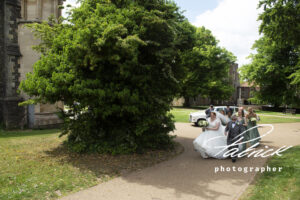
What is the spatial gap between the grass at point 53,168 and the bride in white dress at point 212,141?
1241 millimetres

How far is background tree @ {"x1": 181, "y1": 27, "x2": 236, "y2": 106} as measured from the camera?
39.0 meters

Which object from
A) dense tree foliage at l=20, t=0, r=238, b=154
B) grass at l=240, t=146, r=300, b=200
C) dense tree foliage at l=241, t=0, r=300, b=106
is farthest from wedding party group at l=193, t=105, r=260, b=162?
dense tree foliage at l=241, t=0, r=300, b=106

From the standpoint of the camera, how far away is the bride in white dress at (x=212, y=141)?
27.5ft

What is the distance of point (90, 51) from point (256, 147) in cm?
838

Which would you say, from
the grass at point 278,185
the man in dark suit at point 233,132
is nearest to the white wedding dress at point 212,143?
the man in dark suit at point 233,132

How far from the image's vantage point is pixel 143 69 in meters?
8.34

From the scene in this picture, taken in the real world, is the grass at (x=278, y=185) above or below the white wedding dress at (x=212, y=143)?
below

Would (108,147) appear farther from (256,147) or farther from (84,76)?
(256,147)

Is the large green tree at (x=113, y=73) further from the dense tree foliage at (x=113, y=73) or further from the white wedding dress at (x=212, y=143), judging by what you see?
the white wedding dress at (x=212, y=143)

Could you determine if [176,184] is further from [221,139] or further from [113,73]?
A: [113,73]

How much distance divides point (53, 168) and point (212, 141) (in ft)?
17.7

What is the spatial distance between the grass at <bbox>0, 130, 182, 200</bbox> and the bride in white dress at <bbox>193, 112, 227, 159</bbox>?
1.24 metres

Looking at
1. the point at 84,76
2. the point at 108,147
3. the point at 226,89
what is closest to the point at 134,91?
the point at 84,76

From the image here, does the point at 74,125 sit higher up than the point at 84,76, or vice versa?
the point at 84,76
